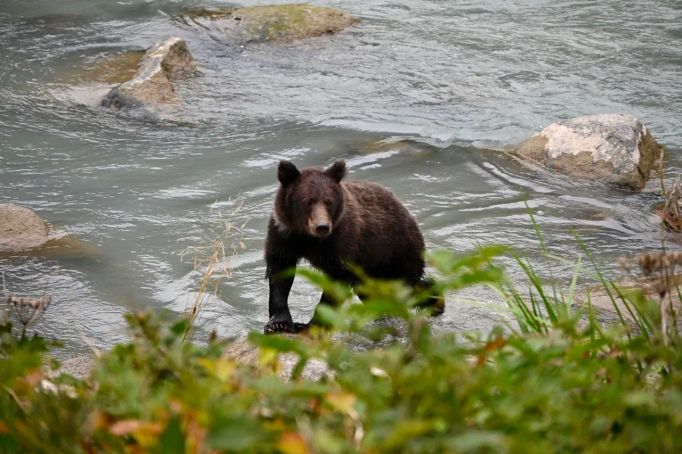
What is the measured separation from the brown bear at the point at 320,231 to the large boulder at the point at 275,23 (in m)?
8.37

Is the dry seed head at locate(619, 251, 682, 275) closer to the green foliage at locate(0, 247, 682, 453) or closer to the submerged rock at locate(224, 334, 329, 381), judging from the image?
the green foliage at locate(0, 247, 682, 453)

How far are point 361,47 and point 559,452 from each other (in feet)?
41.2

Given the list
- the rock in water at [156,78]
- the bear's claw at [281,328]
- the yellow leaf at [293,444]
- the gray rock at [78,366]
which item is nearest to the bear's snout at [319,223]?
the bear's claw at [281,328]

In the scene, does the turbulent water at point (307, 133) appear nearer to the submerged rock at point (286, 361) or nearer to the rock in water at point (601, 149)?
the rock in water at point (601, 149)

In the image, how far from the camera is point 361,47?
1431 cm

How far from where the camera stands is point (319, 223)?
6.08 metres

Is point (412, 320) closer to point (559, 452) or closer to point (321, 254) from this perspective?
point (559, 452)

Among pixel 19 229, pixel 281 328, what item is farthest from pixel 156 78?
pixel 281 328

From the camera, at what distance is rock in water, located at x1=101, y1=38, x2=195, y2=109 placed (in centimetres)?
1177

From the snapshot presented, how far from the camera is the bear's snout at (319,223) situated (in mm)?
6086

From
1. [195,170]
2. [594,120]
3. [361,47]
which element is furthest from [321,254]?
[361,47]

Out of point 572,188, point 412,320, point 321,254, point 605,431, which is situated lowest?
point 572,188

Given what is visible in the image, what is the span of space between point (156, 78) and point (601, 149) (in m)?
5.81

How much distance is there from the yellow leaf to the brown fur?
4225mm
